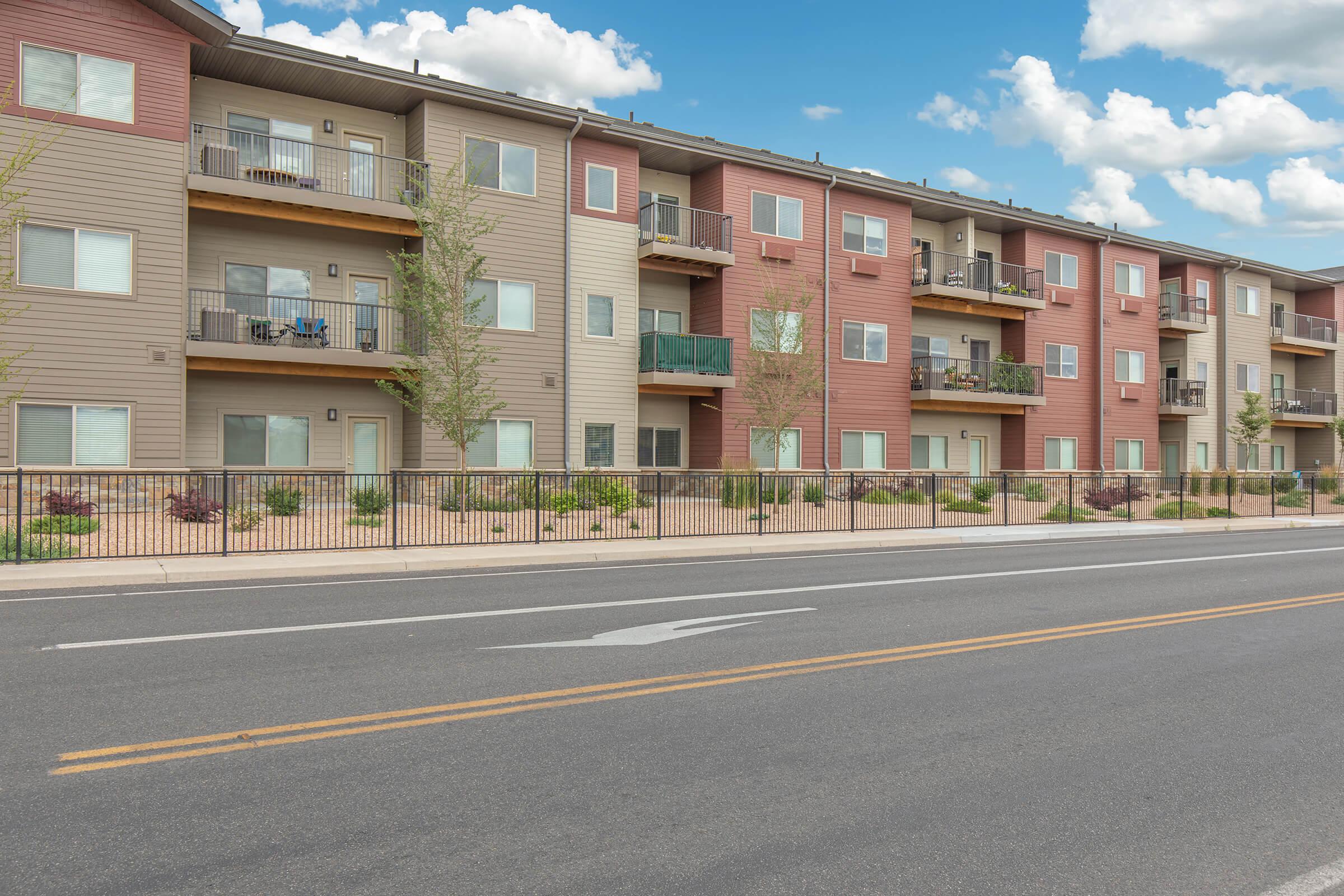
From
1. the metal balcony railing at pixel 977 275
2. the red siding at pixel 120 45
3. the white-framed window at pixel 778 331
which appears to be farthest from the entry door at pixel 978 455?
the red siding at pixel 120 45

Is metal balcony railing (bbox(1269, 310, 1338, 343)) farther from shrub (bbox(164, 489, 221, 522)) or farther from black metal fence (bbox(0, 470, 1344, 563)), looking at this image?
shrub (bbox(164, 489, 221, 522))

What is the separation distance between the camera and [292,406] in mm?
23828

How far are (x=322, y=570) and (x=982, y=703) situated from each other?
9796mm

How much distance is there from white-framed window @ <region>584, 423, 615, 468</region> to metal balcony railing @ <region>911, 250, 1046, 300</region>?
13.0 m

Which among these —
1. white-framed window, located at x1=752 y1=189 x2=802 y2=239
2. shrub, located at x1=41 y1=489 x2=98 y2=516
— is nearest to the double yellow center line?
shrub, located at x1=41 y1=489 x2=98 y2=516

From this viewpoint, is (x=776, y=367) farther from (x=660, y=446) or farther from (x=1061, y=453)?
(x=1061, y=453)

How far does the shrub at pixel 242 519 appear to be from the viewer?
16594 millimetres

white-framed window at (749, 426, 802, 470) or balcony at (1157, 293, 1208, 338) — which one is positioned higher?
balcony at (1157, 293, 1208, 338)

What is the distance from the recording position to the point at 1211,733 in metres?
5.80

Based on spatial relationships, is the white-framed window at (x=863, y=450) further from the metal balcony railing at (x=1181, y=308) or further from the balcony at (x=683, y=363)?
the metal balcony railing at (x=1181, y=308)

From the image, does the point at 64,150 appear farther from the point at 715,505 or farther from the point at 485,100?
the point at 715,505

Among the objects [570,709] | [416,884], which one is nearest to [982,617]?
[570,709]

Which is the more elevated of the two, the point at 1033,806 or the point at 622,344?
the point at 622,344

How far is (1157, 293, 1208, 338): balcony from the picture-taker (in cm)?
3975
